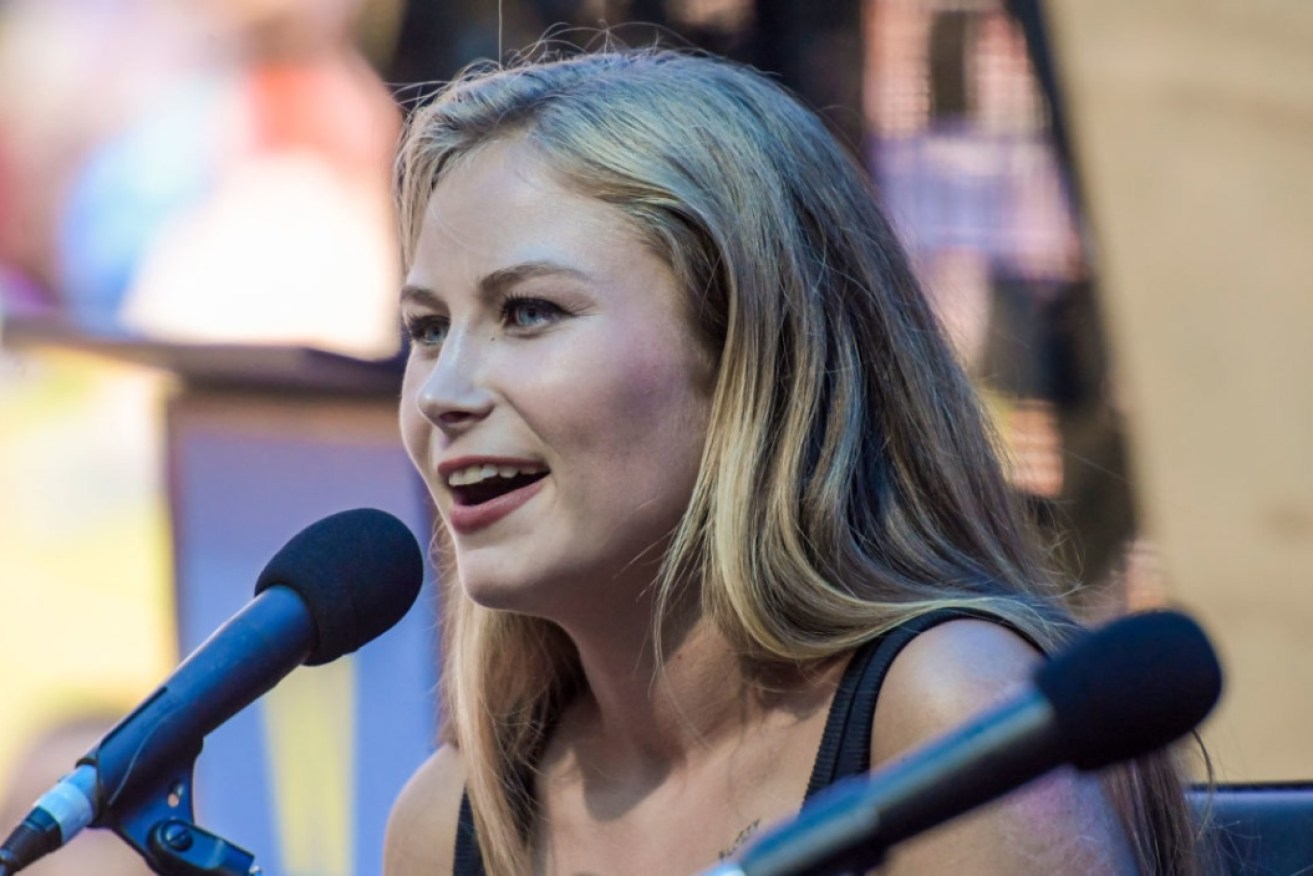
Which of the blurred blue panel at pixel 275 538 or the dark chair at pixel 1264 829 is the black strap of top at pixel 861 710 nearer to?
the dark chair at pixel 1264 829

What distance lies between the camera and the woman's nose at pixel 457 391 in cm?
193

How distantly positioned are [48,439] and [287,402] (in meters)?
0.64

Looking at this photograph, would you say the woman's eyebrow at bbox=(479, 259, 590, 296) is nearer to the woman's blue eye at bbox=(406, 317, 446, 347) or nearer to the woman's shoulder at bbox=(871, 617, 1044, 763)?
the woman's blue eye at bbox=(406, 317, 446, 347)

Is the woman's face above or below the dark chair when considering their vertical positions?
above

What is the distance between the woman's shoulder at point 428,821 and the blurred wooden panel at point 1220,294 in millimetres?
2479

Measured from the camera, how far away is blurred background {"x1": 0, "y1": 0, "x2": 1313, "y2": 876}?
4391mm

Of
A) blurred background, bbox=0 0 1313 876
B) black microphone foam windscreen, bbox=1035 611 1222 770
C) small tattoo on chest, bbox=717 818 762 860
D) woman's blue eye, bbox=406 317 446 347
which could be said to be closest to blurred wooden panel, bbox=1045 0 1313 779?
blurred background, bbox=0 0 1313 876

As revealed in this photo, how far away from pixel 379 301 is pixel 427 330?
8.49 feet

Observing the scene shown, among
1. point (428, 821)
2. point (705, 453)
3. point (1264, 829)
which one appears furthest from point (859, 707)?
point (428, 821)

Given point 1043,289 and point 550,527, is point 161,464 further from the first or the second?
point 550,527

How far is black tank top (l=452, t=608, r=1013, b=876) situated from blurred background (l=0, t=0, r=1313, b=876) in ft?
8.23

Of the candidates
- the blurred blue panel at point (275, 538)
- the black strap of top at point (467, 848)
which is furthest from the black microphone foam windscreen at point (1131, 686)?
the blurred blue panel at point (275, 538)

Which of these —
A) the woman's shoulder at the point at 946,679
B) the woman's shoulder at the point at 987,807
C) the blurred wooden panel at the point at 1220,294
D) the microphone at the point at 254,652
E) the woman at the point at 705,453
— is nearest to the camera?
the microphone at the point at 254,652

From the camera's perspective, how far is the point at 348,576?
172cm
